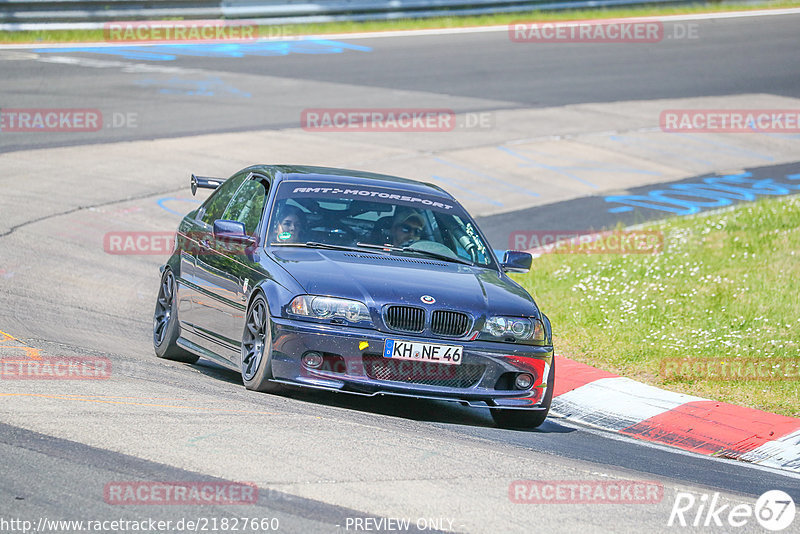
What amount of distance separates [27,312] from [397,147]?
1073 centimetres

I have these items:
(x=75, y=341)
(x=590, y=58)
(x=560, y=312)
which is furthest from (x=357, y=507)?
(x=590, y=58)

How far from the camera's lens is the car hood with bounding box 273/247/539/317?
7473 mm

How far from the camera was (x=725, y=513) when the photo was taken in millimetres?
5848

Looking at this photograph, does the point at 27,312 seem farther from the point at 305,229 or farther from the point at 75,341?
the point at 305,229

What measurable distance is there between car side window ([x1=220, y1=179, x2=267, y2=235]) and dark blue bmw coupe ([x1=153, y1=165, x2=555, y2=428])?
0.02 metres

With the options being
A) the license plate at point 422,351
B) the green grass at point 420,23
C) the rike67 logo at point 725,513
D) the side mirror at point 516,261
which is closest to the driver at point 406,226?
the side mirror at point 516,261

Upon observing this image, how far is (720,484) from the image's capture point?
6762mm

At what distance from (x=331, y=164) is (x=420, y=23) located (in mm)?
12684

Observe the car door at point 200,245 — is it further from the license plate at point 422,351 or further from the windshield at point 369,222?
the license plate at point 422,351

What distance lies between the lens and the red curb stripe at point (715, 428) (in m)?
8.04

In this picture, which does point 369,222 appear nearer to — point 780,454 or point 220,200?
point 220,200

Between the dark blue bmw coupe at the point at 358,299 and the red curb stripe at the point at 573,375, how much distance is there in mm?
1138

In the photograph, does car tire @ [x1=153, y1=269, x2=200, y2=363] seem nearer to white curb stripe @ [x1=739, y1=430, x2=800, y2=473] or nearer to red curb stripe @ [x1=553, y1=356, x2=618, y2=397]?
red curb stripe @ [x1=553, y1=356, x2=618, y2=397]

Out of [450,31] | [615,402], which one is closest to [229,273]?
[615,402]
